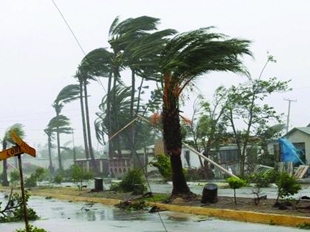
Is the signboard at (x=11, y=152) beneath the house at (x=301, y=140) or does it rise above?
beneath

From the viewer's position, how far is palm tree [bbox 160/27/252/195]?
1883cm

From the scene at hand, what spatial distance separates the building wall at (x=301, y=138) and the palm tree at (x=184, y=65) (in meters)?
19.2

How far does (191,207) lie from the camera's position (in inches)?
696

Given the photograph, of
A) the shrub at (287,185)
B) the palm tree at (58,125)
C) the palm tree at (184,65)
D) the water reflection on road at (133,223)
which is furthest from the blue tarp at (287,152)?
the palm tree at (58,125)

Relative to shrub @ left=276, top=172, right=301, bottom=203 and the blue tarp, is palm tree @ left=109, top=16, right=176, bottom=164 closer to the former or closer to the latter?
the blue tarp

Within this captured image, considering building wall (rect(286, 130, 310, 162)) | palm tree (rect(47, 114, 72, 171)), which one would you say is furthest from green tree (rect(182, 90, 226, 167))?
palm tree (rect(47, 114, 72, 171))

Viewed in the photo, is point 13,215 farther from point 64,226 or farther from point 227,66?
point 227,66

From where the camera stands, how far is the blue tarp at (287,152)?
113 ft

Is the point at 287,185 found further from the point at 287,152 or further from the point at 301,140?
the point at 301,140

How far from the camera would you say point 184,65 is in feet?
61.7

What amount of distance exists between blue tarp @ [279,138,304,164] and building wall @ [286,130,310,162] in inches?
98.4

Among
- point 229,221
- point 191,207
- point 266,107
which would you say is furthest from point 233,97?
point 229,221

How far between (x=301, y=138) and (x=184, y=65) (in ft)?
69.9

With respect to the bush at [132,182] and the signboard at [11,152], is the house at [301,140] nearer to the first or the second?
the bush at [132,182]
